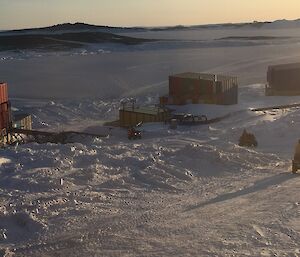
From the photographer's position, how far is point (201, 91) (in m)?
27.8

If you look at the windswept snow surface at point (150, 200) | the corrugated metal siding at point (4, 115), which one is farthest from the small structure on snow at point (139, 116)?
the windswept snow surface at point (150, 200)

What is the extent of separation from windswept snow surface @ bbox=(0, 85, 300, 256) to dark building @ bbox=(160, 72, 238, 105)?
10.7m

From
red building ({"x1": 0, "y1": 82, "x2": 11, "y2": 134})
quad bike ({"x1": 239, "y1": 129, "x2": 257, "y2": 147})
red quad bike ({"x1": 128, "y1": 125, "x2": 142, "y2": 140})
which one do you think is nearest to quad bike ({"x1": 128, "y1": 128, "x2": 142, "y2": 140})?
red quad bike ({"x1": 128, "y1": 125, "x2": 142, "y2": 140})

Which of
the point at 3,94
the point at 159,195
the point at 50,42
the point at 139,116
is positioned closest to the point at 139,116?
the point at 139,116

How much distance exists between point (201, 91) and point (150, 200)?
18.1 metres

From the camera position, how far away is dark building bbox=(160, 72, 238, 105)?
1088 inches

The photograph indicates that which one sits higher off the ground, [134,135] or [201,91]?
[201,91]

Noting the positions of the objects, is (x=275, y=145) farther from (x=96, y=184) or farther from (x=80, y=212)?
(x=80, y=212)

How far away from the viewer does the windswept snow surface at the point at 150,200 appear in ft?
25.3

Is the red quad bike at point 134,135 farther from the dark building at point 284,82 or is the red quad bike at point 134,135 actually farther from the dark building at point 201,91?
the dark building at point 284,82

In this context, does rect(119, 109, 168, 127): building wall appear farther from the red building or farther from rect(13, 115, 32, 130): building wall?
the red building

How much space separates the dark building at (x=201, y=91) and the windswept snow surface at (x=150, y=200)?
35.1ft

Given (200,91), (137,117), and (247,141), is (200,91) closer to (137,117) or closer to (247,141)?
(137,117)

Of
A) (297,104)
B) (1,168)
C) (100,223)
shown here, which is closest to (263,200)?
(100,223)
